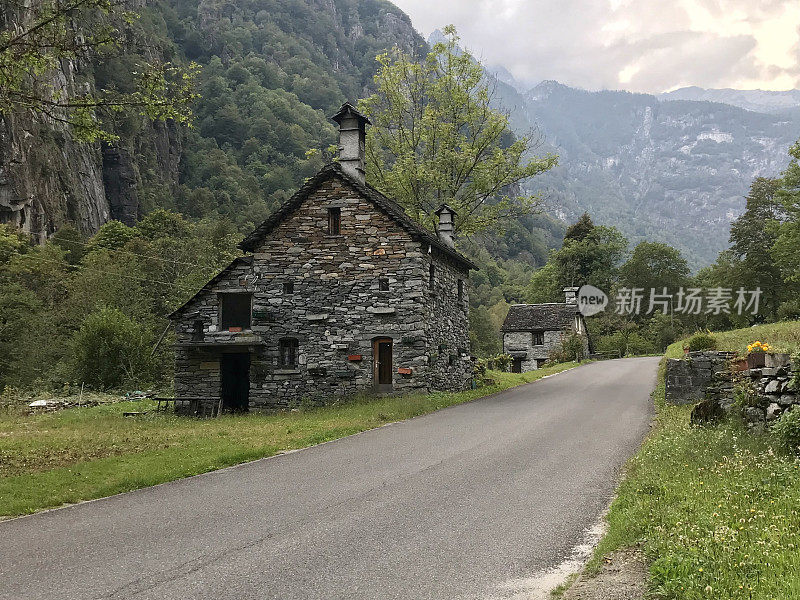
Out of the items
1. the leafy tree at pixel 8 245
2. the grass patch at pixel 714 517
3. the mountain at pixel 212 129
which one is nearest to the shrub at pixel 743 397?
the grass patch at pixel 714 517

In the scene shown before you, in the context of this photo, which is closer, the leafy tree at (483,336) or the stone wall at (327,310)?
the stone wall at (327,310)

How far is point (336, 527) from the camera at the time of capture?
7.12 meters

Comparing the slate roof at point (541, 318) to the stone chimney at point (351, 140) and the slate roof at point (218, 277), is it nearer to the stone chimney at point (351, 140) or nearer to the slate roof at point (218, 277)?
the stone chimney at point (351, 140)

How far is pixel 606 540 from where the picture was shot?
620cm

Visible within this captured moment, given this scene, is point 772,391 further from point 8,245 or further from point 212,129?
point 212,129

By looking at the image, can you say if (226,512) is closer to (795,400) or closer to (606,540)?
(606,540)

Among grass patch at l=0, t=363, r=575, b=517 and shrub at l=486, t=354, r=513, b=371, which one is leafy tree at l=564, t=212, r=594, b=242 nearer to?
shrub at l=486, t=354, r=513, b=371

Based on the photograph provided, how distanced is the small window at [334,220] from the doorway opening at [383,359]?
14.8ft

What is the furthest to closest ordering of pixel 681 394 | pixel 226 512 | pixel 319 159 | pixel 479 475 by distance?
pixel 319 159
pixel 681 394
pixel 479 475
pixel 226 512

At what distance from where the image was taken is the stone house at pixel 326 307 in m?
22.8

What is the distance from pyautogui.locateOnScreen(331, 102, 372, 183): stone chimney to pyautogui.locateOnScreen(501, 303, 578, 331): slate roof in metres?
35.2

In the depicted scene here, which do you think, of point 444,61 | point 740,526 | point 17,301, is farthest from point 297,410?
point 17,301

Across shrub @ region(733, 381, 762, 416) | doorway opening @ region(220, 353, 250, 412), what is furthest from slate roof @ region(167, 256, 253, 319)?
shrub @ region(733, 381, 762, 416)

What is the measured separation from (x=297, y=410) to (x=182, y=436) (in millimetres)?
7072
